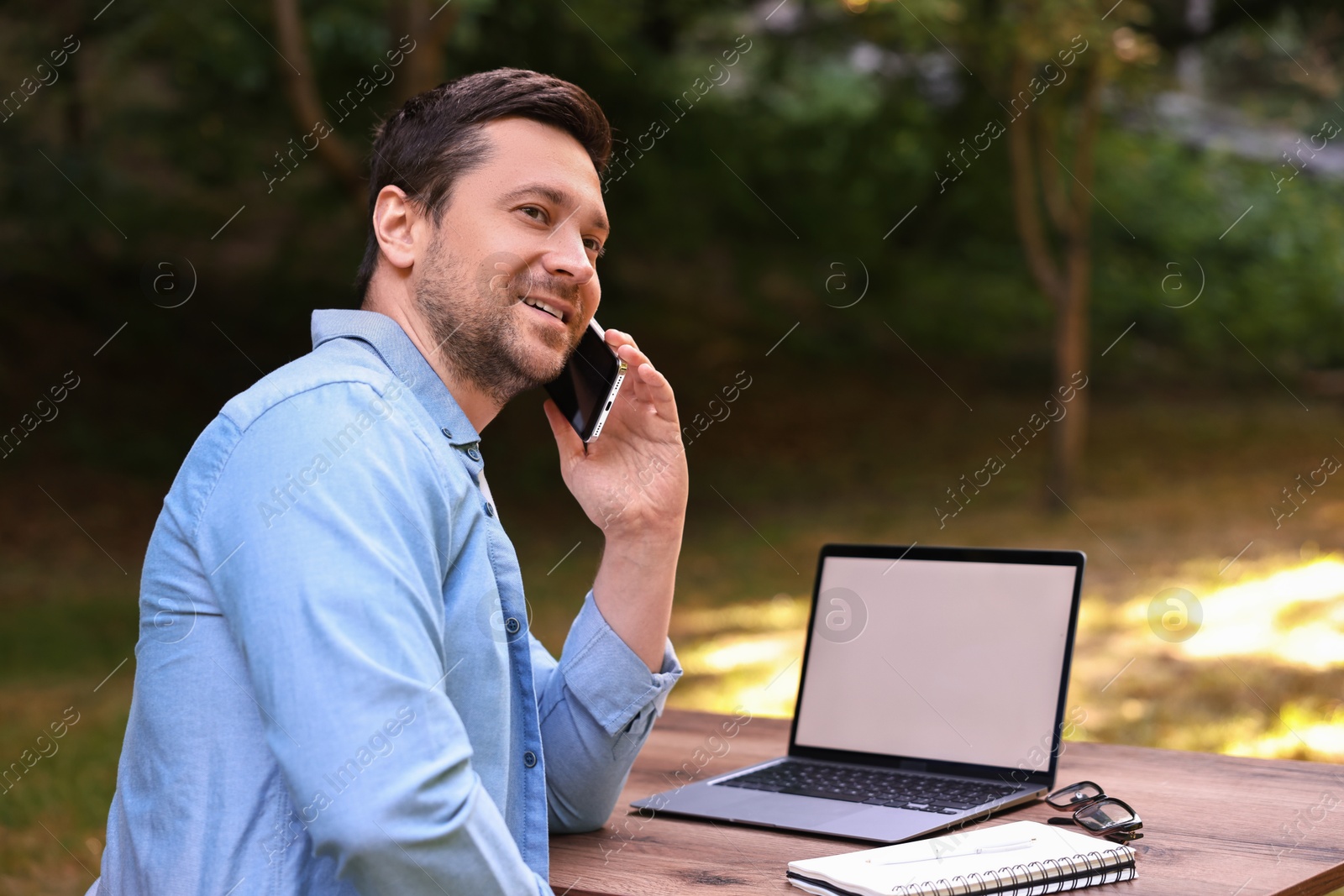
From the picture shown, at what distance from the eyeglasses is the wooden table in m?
0.03

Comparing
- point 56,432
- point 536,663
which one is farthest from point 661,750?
point 56,432

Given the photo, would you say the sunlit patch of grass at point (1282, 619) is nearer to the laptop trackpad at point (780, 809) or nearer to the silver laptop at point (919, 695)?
the silver laptop at point (919, 695)

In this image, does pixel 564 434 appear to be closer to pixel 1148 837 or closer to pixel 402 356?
pixel 402 356

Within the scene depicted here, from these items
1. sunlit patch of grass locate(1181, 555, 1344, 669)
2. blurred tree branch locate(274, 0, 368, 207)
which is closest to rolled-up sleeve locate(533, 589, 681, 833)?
sunlit patch of grass locate(1181, 555, 1344, 669)

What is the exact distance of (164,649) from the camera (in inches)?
55.4

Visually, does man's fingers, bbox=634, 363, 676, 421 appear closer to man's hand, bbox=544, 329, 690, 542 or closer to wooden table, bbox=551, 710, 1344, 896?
man's hand, bbox=544, 329, 690, 542

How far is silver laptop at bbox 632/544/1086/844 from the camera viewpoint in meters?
1.83

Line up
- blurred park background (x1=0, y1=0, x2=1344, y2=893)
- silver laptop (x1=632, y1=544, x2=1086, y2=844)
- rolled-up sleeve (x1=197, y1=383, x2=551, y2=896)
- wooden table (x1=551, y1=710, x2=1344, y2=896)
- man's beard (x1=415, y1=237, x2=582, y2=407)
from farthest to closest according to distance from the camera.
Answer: blurred park background (x1=0, y1=0, x2=1344, y2=893) < silver laptop (x1=632, y1=544, x2=1086, y2=844) < man's beard (x1=415, y1=237, x2=582, y2=407) < wooden table (x1=551, y1=710, x2=1344, y2=896) < rolled-up sleeve (x1=197, y1=383, x2=551, y2=896)

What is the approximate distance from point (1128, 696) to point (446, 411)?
4.64m

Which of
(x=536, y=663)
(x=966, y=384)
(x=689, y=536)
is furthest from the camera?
(x=966, y=384)

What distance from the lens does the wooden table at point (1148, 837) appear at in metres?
1.47

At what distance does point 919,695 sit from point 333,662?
3.53ft

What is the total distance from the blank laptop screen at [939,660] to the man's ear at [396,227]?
2.95ft

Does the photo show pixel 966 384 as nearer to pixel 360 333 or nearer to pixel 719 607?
pixel 719 607
